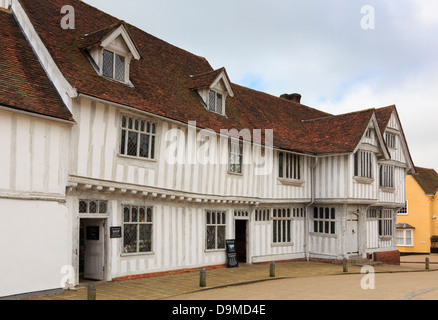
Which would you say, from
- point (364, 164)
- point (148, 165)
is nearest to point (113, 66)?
point (148, 165)

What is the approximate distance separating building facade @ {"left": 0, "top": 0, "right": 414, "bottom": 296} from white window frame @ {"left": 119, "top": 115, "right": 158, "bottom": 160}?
40 mm

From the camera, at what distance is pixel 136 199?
1370 cm

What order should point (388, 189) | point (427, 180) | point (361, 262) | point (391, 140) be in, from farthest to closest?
point (427, 180), point (391, 140), point (388, 189), point (361, 262)

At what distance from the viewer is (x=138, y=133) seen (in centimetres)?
1358

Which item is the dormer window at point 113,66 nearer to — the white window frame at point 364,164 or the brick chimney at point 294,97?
the white window frame at point 364,164

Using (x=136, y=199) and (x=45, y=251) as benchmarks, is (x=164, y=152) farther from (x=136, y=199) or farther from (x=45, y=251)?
(x=45, y=251)

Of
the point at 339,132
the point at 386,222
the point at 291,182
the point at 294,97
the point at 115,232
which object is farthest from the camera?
the point at 294,97

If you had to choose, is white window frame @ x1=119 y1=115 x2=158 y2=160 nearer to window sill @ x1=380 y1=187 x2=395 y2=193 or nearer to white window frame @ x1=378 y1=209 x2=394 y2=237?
window sill @ x1=380 y1=187 x2=395 y2=193

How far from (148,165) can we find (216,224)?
4425mm

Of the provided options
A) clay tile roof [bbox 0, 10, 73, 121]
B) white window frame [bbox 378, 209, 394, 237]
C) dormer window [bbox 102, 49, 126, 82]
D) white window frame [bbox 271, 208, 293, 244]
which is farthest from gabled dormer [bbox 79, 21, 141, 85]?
white window frame [bbox 378, 209, 394, 237]

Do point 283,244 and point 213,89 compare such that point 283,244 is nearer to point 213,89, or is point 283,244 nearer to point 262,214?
point 262,214

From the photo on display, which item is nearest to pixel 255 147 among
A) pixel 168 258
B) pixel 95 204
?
pixel 168 258

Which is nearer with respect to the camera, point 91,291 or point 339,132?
point 91,291
